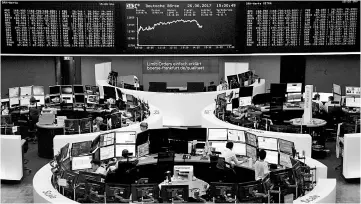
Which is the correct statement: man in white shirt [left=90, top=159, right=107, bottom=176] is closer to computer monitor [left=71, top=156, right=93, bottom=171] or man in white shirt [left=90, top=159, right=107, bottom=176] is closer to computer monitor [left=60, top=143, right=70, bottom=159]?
computer monitor [left=71, top=156, right=93, bottom=171]

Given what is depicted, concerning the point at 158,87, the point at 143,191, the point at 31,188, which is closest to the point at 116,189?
the point at 143,191

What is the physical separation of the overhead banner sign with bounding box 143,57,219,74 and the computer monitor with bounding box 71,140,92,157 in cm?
972

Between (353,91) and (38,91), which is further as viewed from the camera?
(353,91)

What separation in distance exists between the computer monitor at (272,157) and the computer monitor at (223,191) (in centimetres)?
236

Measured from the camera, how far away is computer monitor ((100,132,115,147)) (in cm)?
1072

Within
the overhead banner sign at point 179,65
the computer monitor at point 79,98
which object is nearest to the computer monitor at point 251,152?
the computer monitor at point 79,98

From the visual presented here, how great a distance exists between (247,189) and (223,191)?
0.35 metres

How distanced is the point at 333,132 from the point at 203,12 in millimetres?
5048

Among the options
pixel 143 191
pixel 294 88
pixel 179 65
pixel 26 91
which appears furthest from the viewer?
pixel 179 65

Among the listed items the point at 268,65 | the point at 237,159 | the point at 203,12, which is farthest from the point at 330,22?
the point at 268,65

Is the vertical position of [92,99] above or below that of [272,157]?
above

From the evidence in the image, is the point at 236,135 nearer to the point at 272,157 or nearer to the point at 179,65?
the point at 272,157

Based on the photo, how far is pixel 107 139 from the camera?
10.8 m

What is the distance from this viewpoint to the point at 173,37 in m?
13.2
